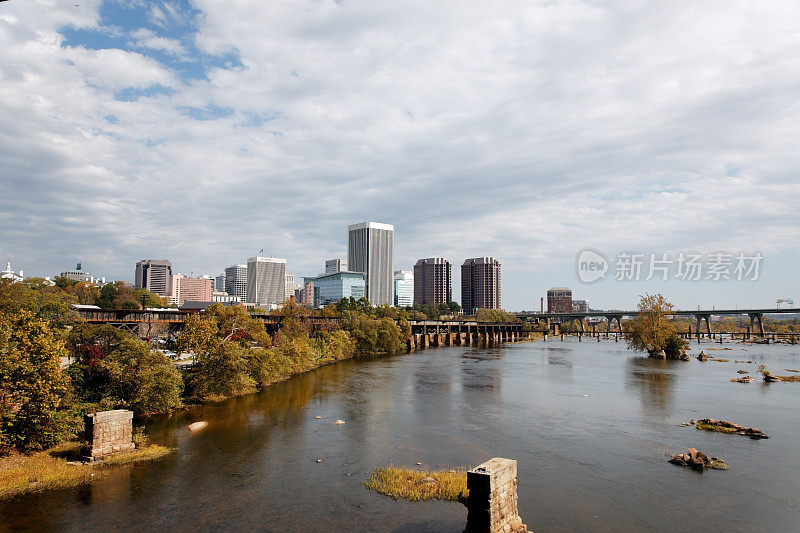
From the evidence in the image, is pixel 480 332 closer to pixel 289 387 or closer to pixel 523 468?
pixel 289 387

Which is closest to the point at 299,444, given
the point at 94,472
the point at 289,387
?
the point at 94,472

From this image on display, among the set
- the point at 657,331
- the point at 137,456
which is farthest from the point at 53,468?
the point at 657,331

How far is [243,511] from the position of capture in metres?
20.7

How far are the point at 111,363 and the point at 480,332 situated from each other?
16546 centimetres

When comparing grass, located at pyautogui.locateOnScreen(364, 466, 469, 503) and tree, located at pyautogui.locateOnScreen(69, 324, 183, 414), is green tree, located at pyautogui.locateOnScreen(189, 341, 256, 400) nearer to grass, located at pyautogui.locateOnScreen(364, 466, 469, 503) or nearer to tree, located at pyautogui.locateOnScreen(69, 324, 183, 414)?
tree, located at pyautogui.locateOnScreen(69, 324, 183, 414)

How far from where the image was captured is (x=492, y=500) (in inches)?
653

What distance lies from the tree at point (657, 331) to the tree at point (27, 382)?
10251cm

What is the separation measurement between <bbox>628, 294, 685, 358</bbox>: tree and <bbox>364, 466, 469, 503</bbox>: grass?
3441 inches

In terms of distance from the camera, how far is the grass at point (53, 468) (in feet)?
73.7

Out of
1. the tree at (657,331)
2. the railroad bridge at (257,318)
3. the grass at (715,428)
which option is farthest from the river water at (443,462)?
the tree at (657,331)

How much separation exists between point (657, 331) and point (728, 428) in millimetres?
68525

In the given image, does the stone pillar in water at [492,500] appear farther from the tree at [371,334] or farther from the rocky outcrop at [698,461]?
the tree at [371,334]

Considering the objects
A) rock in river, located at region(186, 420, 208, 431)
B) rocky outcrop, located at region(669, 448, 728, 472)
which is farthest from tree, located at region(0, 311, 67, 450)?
rocky outcrop, located at region(669, 448, 728, 472)

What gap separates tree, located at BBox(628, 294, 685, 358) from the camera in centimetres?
9562
